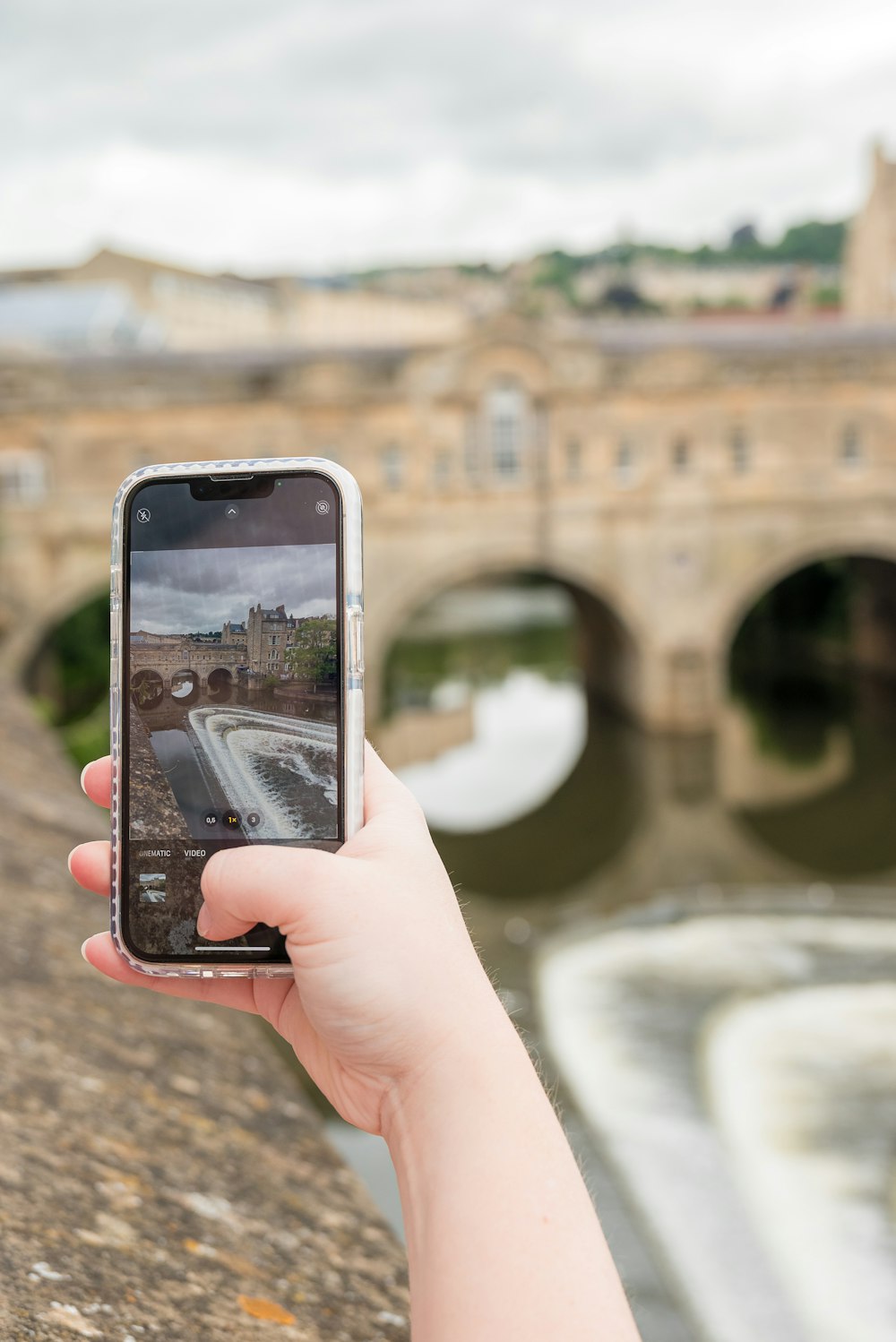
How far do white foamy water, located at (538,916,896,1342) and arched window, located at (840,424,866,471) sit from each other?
14126 millimetres

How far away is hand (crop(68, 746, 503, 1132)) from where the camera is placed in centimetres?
175

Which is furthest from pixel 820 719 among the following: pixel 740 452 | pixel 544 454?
pixel 544 454

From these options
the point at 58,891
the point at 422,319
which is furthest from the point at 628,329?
the point at 422,319

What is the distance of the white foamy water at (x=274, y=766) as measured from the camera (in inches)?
84.4

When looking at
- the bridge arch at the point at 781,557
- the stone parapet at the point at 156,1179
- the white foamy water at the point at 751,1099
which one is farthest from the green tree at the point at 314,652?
the bridge arch at the point at 781,557

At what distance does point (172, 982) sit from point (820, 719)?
27102 millimetres

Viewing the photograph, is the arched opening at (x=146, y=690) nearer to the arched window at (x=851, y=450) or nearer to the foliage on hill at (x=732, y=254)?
the arched window at (x=851, y=450)

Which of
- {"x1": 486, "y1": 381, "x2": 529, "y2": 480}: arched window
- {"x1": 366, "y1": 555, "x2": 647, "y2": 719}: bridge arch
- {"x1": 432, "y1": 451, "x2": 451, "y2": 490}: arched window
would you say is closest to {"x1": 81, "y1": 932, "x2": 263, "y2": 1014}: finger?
{"x1": 366, "y1": 555, "x2": 647, "y2": 719}: bridge arch

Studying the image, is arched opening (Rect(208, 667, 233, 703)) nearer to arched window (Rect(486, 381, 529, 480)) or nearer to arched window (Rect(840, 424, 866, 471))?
arched window (Rect(486, 381, 529, 480))

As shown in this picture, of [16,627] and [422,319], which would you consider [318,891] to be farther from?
[422,319]

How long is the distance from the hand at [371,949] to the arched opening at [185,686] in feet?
1.46

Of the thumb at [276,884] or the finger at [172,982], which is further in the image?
the finger at [172,982]

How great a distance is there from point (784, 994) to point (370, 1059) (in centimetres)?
1058

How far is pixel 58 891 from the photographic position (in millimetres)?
6105
